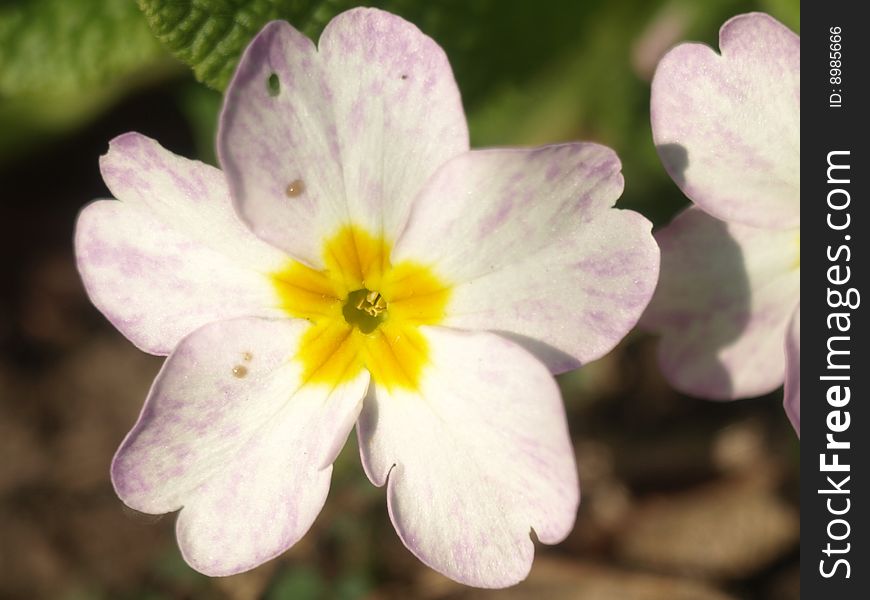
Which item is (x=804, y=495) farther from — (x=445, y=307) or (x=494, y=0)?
(x=494, y=0)

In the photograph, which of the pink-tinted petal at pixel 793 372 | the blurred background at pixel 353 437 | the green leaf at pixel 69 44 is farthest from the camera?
the blurred background at pixel 353 437

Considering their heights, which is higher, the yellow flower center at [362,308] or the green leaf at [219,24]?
the green leaf at [219,24]

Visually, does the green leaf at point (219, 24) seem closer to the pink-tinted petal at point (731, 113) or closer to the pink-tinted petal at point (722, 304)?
the pink-tinted petal at point (731, 113)

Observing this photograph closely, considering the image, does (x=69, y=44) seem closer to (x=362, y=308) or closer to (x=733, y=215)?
(x=362, y=308)

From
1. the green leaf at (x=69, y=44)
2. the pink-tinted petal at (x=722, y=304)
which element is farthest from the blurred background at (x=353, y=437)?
the pink-tinted petal at (x=722, y=304)

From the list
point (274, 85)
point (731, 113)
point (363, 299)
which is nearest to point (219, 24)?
point (274, 85)

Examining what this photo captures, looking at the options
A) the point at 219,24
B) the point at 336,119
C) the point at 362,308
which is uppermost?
the point at 219,24
